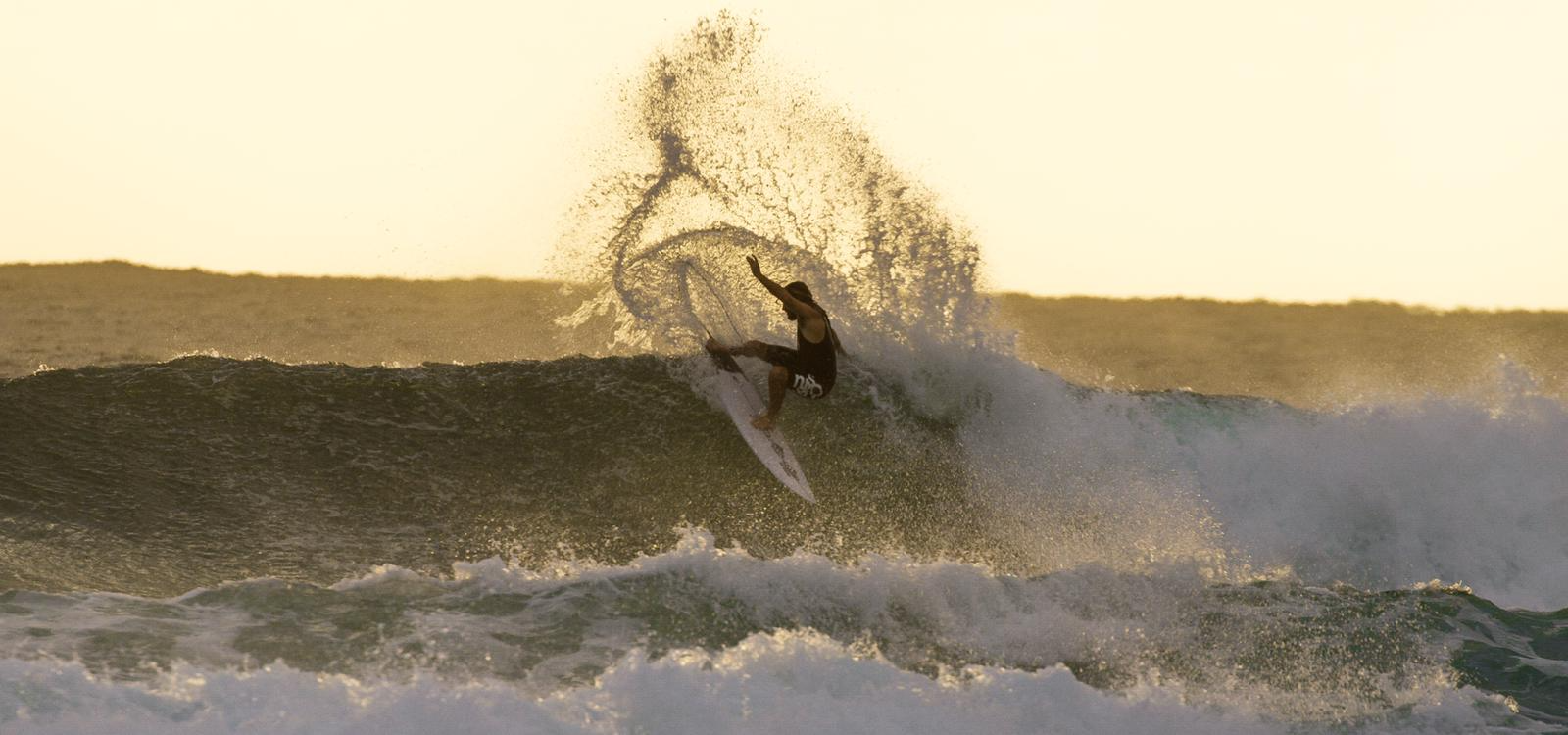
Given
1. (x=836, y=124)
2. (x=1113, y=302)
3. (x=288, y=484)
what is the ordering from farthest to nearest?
(x=1113, y=302) < (x=836, y=124) < (x=288, y=484)

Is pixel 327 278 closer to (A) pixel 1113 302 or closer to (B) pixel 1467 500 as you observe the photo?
(A) pixel 1113 302

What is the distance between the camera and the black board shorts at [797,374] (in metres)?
8.34

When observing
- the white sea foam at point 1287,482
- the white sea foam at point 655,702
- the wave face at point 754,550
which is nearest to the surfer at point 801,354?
the wave face at point 754,550

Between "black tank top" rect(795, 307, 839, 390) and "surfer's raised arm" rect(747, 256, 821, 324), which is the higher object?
"surfer's raised arm" rect(747, 256, 821, 324)

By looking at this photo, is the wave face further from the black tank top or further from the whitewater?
the black tank top

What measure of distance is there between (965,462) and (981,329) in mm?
1326

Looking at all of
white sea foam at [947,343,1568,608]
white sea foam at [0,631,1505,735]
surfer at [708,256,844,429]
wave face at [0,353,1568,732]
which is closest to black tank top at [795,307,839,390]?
surfer at [708,256,844,429]

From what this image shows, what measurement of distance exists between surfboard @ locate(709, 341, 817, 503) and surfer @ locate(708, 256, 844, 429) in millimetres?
159

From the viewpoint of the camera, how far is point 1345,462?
9.69 m

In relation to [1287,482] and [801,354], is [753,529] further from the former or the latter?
[1287,482]

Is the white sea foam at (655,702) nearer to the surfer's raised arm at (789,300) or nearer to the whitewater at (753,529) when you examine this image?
the whitewater at (753,529)

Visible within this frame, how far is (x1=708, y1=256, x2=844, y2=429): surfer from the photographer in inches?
320

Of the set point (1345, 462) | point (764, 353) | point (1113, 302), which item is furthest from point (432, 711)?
point (1113, 302)

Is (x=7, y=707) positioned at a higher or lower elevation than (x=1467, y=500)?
lower
